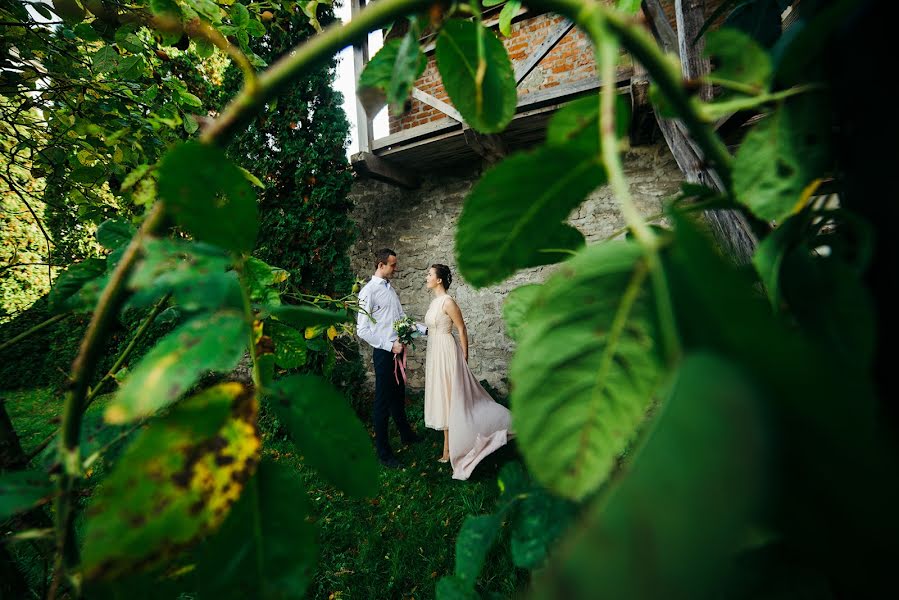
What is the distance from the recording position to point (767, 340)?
0.13m

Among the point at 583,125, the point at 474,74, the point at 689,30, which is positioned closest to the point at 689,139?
the point at 689,30

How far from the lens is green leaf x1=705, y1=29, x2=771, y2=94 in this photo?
28cm

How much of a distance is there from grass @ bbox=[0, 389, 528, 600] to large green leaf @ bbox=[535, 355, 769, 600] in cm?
226

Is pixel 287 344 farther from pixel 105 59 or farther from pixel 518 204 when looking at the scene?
pixel 105 59

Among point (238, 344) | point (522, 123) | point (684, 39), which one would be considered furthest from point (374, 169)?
point (238, 344)

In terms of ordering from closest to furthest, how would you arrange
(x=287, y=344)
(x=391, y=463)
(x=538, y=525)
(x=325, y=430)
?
1. (x=325, y=430)
2. (x=538, y=525)
3. (x=287, y=344)
4. (x=391, y=463)

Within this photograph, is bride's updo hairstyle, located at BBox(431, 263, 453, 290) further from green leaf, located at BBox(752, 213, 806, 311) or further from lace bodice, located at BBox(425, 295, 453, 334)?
green leaf, located at BBox(752, 213, 806, 311)

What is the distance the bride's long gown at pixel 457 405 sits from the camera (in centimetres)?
429

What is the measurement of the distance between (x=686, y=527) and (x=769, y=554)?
0.40ft

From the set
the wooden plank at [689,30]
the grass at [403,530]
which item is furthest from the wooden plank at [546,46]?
the grass at [403,530]

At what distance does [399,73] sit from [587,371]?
301 millimetres

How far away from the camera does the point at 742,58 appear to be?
0.94 ft

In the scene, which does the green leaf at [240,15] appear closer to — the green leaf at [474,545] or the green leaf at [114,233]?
the green leaf at [114,233]

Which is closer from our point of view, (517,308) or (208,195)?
(208,195)
